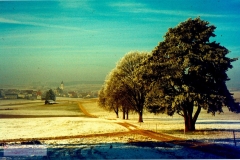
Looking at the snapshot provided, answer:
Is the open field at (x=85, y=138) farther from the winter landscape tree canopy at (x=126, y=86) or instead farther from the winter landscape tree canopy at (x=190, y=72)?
the winter landscape tree canopy at (x=126, y=86)

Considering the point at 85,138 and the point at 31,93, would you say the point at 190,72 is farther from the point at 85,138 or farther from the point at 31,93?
the point at 31,93

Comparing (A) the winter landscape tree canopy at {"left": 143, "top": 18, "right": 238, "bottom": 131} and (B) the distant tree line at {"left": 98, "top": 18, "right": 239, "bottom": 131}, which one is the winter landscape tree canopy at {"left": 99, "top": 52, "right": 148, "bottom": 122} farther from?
(A) the winter landscape tree canopy at {"left": 143, "top": 18, "right": 238, "bottom": 131}

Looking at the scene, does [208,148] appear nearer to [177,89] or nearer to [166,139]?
[166,139]

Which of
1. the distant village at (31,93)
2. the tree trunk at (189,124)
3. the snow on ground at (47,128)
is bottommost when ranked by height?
the snow on ground at (47,128)

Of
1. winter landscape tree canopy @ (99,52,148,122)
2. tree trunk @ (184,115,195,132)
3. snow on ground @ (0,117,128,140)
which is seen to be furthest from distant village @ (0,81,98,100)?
tree trunk @ (184,115,195,132)

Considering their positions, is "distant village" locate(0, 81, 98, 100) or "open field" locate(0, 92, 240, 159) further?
"distant village" locate(0, 81, 98, 100)

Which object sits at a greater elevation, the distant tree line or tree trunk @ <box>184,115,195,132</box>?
the distant tree line

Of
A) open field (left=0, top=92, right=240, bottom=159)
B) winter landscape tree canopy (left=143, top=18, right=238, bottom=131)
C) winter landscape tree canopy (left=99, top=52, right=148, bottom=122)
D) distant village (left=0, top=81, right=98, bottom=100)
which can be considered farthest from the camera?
winter landscape tree canopy (left=99, top=52, right=148, bottom=122)

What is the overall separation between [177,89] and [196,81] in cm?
131

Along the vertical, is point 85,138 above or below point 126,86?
below

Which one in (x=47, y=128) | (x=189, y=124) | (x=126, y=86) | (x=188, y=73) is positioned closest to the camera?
(x=188, y=73)

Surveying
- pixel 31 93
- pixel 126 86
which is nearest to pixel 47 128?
pixel 31 93

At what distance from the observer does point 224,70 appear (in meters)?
15.9

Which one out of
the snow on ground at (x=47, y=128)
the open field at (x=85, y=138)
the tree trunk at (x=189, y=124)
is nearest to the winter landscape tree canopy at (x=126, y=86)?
the open field at (x=85, y=138)
